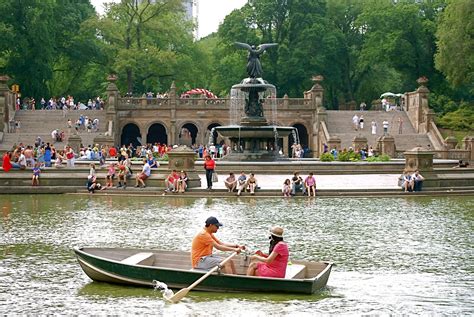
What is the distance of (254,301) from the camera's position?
1418cm

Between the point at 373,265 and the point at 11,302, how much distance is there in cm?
698

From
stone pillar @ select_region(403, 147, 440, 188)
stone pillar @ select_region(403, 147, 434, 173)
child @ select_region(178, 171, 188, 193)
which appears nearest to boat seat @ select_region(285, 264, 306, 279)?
child @ select_region(178, 171, 188, 193)

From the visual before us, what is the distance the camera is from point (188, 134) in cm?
7019

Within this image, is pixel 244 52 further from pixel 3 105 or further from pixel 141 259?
pixel 141 259

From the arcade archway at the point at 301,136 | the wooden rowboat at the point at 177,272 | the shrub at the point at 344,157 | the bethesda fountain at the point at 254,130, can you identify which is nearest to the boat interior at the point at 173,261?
the wooden rowboat at the point at 177,272

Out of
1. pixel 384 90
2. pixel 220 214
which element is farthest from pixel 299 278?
pixel 384 90

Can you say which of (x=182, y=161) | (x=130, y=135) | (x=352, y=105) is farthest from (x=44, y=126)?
(x=182, y=161)

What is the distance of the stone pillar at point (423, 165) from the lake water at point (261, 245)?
2853mm

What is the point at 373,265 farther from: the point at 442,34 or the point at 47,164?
the point at 442,34

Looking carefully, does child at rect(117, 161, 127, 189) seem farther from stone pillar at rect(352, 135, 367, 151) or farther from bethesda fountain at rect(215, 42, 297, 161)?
stone pillar at rect(352, 135, 367, 151)

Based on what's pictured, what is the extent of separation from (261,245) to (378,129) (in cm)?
4768

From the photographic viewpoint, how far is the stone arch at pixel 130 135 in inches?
2778

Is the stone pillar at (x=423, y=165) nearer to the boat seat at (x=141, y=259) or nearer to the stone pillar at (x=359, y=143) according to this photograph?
the boat seat at (x=141, y=259)

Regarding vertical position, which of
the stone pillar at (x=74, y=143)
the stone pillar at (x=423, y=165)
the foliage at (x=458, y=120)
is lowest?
the stone pillar at (x=423, y=165)
